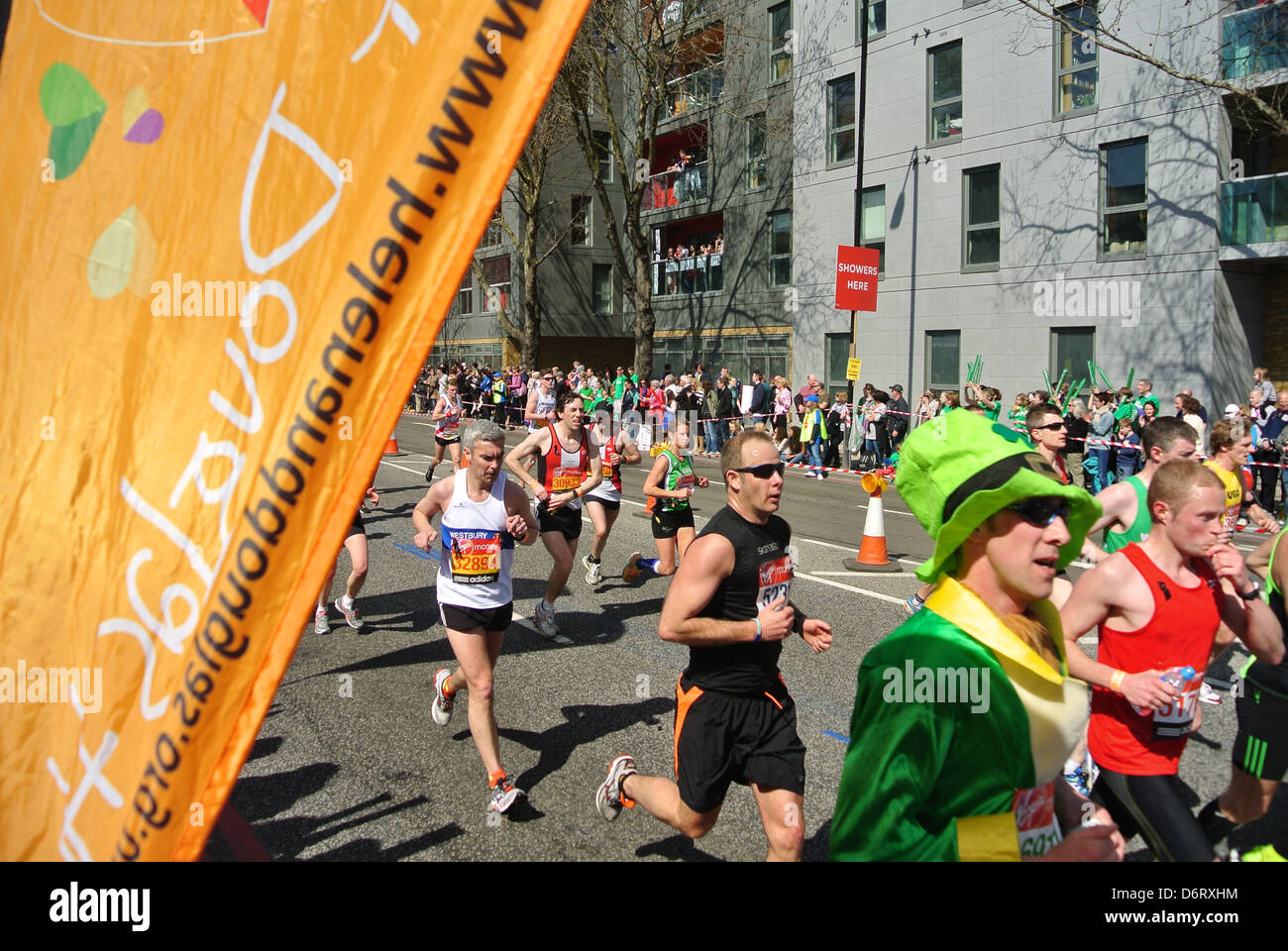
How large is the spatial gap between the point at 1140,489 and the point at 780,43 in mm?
29683

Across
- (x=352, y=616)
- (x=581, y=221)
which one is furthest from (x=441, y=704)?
(x=581, y=221)

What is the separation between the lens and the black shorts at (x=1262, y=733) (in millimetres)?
4000

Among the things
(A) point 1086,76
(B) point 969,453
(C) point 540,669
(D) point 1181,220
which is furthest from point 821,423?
(B) point 969,453

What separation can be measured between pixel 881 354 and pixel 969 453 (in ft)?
84.2

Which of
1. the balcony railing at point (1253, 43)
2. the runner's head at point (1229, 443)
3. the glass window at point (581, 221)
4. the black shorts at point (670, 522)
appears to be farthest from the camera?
the glass window at point (581, 221)

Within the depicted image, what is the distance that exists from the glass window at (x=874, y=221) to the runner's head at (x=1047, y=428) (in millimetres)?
21038

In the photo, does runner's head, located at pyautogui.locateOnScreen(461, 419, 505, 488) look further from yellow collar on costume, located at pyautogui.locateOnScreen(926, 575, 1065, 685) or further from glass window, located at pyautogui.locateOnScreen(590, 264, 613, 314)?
glass window, located at pyautogui.locateOnScreen(590, 264, 613, 314)

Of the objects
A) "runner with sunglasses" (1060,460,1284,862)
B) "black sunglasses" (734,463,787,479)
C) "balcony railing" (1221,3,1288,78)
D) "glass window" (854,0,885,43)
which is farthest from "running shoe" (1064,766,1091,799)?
"glass window" (854,0,885,43)

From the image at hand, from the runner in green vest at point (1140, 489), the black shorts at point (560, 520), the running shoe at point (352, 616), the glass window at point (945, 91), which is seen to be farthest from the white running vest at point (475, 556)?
the glass window at point (945, 91)

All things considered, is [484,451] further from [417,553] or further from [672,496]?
[417,553]

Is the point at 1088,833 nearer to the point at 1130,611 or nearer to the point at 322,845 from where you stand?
the point at 1130,611

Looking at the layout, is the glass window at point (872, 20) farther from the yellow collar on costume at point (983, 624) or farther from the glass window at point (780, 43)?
the yellow collar on costume at point (983, 624)

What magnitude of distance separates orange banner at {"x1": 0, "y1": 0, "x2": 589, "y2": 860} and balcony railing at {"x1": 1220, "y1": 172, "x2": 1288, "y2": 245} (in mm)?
21638

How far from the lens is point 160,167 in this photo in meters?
1.42
